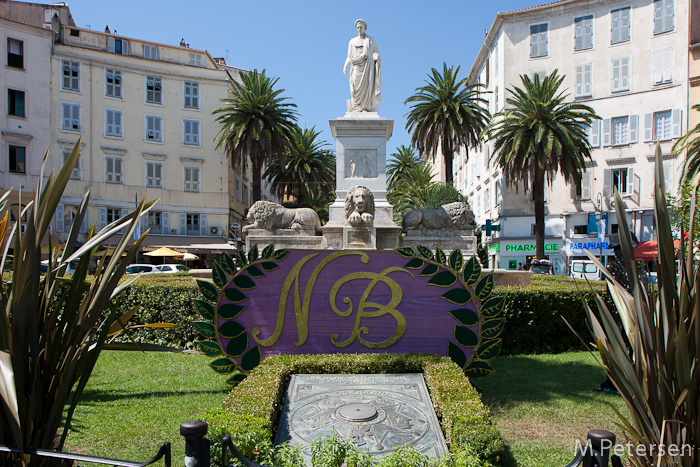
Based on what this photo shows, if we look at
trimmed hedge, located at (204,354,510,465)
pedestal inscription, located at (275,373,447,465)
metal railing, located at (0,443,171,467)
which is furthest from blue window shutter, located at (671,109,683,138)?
metal railing, located at (0,443,171,467)

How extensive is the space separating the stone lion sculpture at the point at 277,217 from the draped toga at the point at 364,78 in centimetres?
294

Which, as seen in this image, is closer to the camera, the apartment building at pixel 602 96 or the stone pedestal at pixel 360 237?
the stone pedestal at pixel 360 237

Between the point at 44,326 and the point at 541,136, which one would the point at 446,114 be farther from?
the point at 44,326

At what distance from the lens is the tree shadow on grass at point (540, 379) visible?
19.2ft

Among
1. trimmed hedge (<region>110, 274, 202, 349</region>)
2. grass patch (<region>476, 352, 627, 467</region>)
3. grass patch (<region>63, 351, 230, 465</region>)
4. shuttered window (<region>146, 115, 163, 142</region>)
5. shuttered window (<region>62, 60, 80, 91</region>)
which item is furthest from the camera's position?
shuttered window (<region>146, 115, 163, 142</region>)

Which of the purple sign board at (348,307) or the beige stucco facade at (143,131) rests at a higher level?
the beige stucco facade at (143,131)

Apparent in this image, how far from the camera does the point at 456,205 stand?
12.1 metres

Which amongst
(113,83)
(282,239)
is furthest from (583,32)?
(282,239)

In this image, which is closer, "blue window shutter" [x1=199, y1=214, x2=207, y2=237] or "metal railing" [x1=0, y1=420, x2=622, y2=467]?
"metal railing" [x1=0, y1=420, x2=622, y2=467]

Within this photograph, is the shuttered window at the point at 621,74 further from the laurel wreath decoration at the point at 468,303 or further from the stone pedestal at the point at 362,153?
the laurel wreath decoration at the point at 468,303

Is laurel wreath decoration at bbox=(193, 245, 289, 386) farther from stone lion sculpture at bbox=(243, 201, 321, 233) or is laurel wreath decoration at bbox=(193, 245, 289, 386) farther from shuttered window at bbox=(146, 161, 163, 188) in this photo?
shuttered window at bbox=(146, 161, 163, 188)

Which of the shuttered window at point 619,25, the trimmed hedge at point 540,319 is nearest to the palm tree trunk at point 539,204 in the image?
the shuttered window at point 619,25

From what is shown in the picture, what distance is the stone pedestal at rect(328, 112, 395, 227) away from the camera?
40.4 feet

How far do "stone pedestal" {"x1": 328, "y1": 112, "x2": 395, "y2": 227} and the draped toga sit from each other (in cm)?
44
